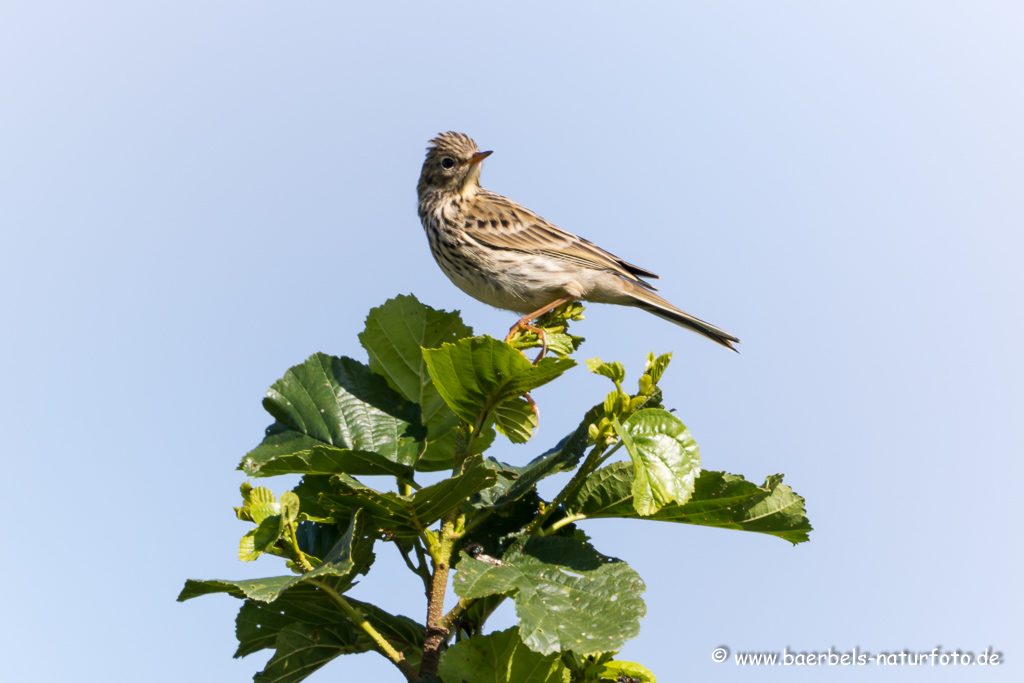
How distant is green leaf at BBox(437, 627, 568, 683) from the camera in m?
3.02

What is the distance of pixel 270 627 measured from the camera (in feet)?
11.6

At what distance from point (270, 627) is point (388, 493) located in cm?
96

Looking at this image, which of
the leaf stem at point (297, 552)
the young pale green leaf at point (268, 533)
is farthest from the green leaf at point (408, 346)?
the young pale green leaf at point (268, 533)

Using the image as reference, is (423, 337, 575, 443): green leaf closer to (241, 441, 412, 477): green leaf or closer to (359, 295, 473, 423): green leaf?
(241, 441, 412, 477): green leaf

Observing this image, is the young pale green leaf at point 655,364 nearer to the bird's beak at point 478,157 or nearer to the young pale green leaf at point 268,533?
the young pale green leaf at point 268,533

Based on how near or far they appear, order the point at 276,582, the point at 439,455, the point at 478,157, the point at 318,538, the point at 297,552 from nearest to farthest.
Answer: the point at 276,582 → the point at 297,552 → the point at 318,538 → the point at 439,455 → the point at 478,157

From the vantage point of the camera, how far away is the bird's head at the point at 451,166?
8.83 metres

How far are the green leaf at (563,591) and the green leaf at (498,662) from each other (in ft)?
0.44

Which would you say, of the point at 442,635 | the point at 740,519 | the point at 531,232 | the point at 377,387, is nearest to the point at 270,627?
the point at 442,635

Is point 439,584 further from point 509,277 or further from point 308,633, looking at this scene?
point 509,277

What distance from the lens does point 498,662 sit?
3111 mm

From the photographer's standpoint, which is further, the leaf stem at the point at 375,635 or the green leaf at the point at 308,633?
the green leaf at the point at 308,633

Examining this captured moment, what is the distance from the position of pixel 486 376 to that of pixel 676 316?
4587 millimetres

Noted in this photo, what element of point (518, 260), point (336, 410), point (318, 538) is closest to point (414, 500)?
point (318, 538)
